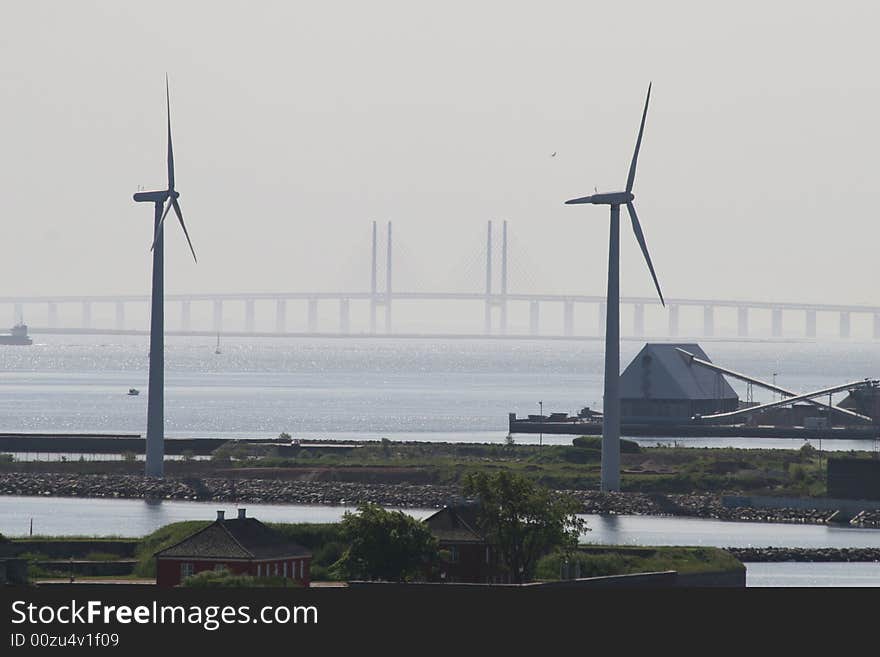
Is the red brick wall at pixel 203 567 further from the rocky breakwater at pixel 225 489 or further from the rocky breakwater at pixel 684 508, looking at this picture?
the rocky breakwater at pixel 684 508

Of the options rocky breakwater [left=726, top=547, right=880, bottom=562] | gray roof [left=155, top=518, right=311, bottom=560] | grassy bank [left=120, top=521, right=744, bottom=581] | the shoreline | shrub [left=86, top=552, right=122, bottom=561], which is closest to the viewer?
gray roof [left=155, top=518, right=311, bottom=560]

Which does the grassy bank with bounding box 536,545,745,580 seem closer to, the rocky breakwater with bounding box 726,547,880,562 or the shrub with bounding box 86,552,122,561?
the rocky breakwater with bounding box 726,547,880,562

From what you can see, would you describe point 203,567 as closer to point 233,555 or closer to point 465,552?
point 233,555

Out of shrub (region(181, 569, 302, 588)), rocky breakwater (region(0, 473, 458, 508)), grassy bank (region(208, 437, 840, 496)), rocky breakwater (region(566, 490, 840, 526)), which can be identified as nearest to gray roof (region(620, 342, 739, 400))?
grassy bank (region(208, 437, 840, 496))

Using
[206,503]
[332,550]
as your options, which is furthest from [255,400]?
[332,550]

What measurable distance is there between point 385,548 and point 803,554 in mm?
20823

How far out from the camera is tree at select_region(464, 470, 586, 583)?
45.2 meters

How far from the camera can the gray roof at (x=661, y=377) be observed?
118625mm

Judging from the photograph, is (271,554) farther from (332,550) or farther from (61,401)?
(61,401)

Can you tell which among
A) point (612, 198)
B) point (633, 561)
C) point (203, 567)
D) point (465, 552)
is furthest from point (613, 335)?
point (203, 567)

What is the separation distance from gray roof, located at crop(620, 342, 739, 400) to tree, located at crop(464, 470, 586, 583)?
237ft

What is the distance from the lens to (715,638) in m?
27.1

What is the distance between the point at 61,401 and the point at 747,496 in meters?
94.8

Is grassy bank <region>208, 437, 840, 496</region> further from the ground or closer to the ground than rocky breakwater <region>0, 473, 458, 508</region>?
further from the ground
